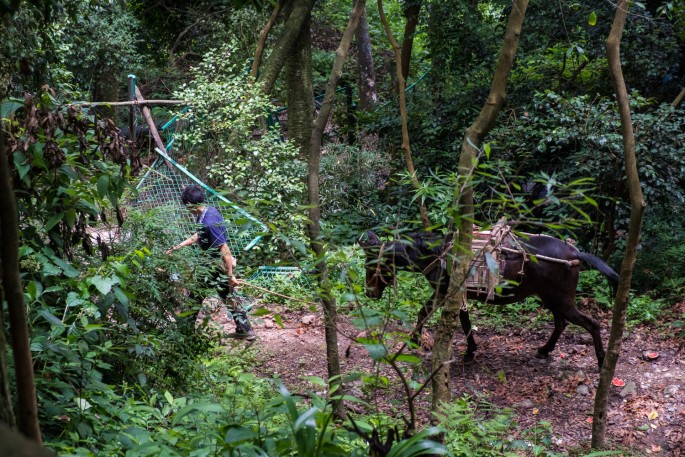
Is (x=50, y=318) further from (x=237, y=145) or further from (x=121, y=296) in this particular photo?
(x=237, y=145)

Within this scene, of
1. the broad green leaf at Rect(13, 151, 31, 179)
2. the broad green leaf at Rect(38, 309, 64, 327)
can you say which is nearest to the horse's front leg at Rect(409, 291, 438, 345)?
the broad green leaf at Rect(38, 309, 64, 327)

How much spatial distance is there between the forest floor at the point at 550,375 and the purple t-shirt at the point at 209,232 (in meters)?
1.03

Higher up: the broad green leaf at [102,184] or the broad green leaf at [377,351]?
the broad green leaf at [102,184]

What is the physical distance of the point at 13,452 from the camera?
4.09ft

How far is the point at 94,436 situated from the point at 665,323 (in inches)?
279

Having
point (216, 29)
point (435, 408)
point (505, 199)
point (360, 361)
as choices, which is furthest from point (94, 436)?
point (216, 29)

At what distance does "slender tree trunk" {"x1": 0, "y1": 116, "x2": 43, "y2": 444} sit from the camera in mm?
2299

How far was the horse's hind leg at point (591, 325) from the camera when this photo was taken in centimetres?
733

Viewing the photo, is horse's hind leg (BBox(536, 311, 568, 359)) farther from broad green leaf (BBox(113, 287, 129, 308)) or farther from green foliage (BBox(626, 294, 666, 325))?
broad green leaf (BBox(113, 287, 129, 308))

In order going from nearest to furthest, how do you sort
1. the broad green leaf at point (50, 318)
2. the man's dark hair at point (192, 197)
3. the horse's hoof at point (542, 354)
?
the broad green leaf at point (50, 318) → the man's dark hair at point (192, 197) → the horse's hoof at point (542, 354)

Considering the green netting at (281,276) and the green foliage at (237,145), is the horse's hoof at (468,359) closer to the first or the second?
the green netting at (281,276)

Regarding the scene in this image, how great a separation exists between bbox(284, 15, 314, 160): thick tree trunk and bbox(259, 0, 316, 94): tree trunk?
11.9 inches

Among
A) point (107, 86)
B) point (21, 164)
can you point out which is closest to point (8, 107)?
point (21, 164)

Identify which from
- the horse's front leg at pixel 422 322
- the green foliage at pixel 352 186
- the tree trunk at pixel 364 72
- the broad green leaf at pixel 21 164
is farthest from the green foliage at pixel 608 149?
the broad green leaf at pixel 21 164
